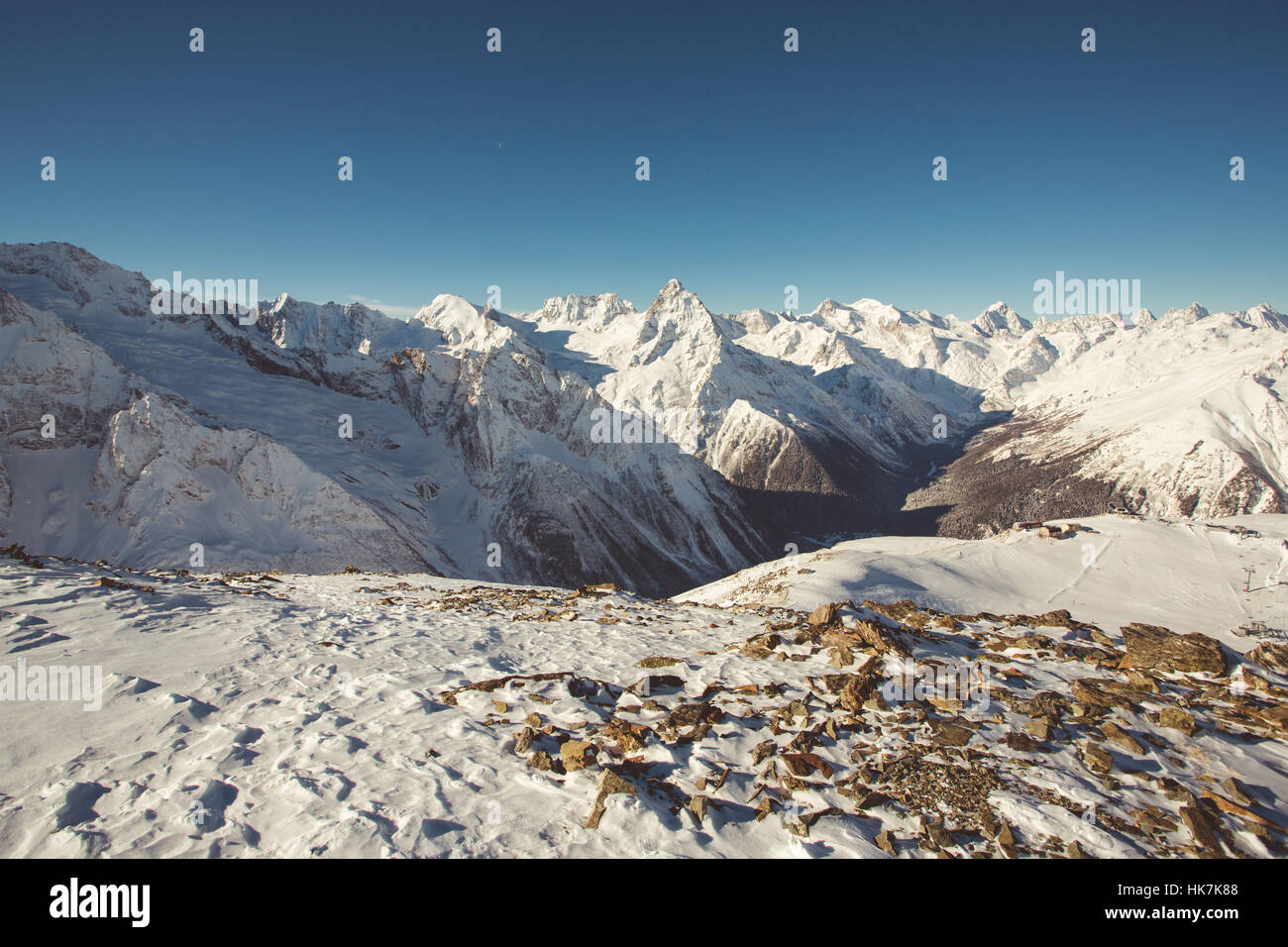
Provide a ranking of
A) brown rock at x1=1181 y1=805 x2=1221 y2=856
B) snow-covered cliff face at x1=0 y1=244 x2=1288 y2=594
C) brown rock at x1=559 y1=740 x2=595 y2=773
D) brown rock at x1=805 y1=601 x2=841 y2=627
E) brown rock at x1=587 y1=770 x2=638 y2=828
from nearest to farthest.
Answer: brown rock at x1=587 y1=770 x2=638 y2=828, brown rock at x1=1181 y1=805 x2=1221 y2=856, brown rock at x1=559 y1=740 x2=595 y2=773, brown rock at x1=805 y1=601 x2=841 y2=627, snow-covered cliff face at x1=0 y1=244 x2=1288 y2=594

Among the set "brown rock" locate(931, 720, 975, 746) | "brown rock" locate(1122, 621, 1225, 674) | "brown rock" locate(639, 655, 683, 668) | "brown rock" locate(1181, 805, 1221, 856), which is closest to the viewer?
"brown rock" locate(1181, 805, 1221, 856)

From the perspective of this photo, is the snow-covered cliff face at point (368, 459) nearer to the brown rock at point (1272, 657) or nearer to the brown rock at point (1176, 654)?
the brown rock at point (1176, 654)

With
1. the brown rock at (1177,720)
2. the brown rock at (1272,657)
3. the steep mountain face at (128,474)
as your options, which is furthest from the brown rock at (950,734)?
the steep mountain face at (128,474)

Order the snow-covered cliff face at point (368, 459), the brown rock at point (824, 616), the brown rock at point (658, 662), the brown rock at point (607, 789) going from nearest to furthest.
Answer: the brown rock at point (607, 789) → the brown rock at point (658, 662) → the brown rock at point (824, 616) → the snow-covered cliff face at point (368, 459)

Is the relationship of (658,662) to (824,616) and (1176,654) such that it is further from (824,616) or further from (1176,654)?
(1176,654)

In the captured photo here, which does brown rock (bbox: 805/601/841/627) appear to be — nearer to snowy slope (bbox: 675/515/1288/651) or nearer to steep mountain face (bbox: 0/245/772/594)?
snowy slope (bbox: 675/515/1288/651)

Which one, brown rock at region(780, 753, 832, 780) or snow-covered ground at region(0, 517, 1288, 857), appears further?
brown rock at region(780, 753, 832, 780)

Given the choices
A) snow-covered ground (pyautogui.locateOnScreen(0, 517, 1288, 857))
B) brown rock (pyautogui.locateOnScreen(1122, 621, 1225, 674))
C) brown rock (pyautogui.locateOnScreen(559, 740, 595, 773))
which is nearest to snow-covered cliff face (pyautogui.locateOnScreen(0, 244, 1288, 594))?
snow-covered ground (pyautogui.locateOnScreen(0, 517, 1288, 857))

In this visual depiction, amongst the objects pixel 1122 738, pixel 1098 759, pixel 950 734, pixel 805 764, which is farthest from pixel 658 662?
pixel 1122 738

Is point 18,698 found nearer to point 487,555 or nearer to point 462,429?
point 487,555
